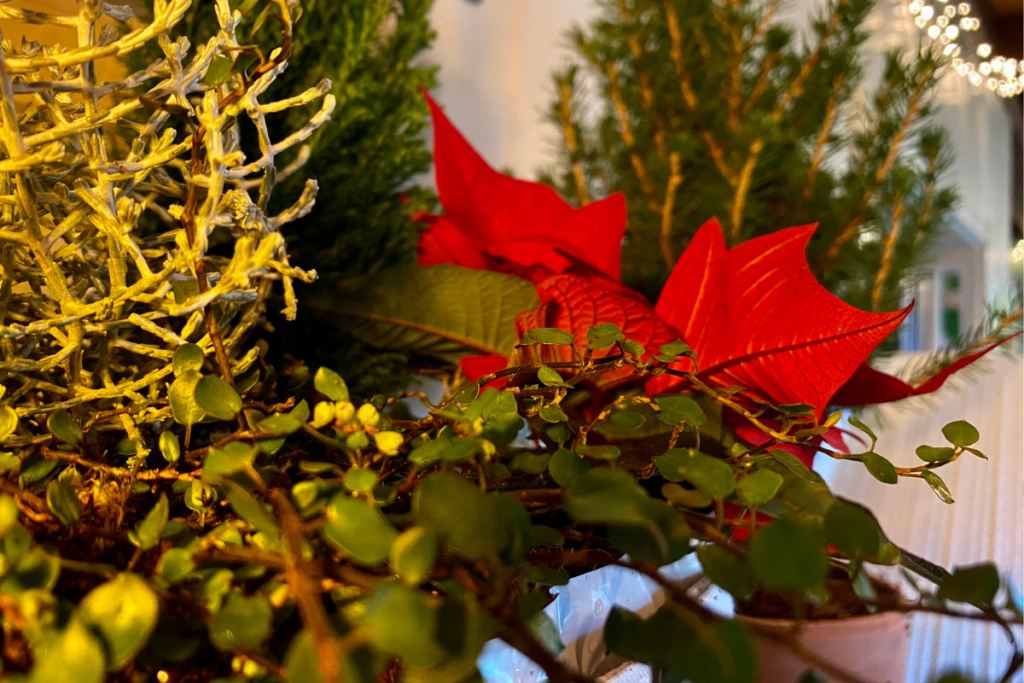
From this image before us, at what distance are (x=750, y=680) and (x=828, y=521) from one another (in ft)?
0.13

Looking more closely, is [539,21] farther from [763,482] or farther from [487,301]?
Answer: [763,482]

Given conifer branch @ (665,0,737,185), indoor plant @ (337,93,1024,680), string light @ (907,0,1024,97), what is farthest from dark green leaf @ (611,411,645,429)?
string light @ (907,0,1024,97)

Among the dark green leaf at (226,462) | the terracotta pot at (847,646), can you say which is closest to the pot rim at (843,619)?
the terracotta pot at (847,646)

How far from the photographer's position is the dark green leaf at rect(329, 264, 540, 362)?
282 millimetres

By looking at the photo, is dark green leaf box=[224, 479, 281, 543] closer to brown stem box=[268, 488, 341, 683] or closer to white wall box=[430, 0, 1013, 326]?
brown stem box=[268, 488, 341, 683]

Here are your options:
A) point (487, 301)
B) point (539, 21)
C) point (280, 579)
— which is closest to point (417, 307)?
point (487, 301)

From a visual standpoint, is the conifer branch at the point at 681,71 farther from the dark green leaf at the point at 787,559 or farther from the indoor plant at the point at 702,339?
the dark green leaf at the point at 787,559

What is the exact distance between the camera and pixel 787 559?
0.35ft

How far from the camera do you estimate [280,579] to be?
13cm

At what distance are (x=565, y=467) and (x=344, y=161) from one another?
0.24 m

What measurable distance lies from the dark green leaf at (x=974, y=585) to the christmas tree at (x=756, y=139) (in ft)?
0.98

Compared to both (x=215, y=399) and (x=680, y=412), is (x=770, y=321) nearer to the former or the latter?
(x=680, y=412)

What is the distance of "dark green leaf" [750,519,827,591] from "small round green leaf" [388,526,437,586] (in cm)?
6

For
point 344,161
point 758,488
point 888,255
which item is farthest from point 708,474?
point 888,255
